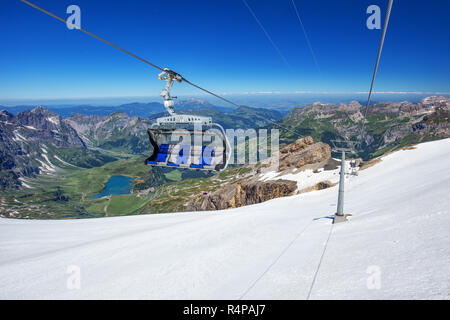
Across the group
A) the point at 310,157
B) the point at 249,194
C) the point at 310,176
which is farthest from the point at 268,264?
the point at 310,157

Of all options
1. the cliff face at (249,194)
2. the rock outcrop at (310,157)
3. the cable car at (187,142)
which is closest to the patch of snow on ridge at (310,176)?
the cliff face at (249,194)

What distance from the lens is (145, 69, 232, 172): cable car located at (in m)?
15.5

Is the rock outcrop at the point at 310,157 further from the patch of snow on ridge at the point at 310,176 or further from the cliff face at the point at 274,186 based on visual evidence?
the patch of snow on ridge at the point at 310,176

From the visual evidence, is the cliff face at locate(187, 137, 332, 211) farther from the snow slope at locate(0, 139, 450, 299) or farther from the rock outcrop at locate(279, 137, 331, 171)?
the snow slope at locate(0, 139, 450, 299)

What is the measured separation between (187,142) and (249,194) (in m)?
47.9

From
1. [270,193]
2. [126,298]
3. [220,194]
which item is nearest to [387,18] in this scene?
[126,298]

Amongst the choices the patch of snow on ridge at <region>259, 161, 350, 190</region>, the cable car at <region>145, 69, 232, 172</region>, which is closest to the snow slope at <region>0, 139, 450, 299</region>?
the cable car at <region>145, 69, 232, 172</region>

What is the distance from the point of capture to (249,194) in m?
63.5

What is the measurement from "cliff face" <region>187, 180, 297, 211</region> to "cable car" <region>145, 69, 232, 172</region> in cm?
3767

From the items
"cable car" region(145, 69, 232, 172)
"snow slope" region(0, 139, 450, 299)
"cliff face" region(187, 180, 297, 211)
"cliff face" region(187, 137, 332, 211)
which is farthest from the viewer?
"cliff face" region(187, 137, 332, 211)

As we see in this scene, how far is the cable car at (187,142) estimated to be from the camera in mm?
15500

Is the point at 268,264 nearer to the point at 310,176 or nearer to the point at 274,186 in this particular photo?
the point at 274,186
